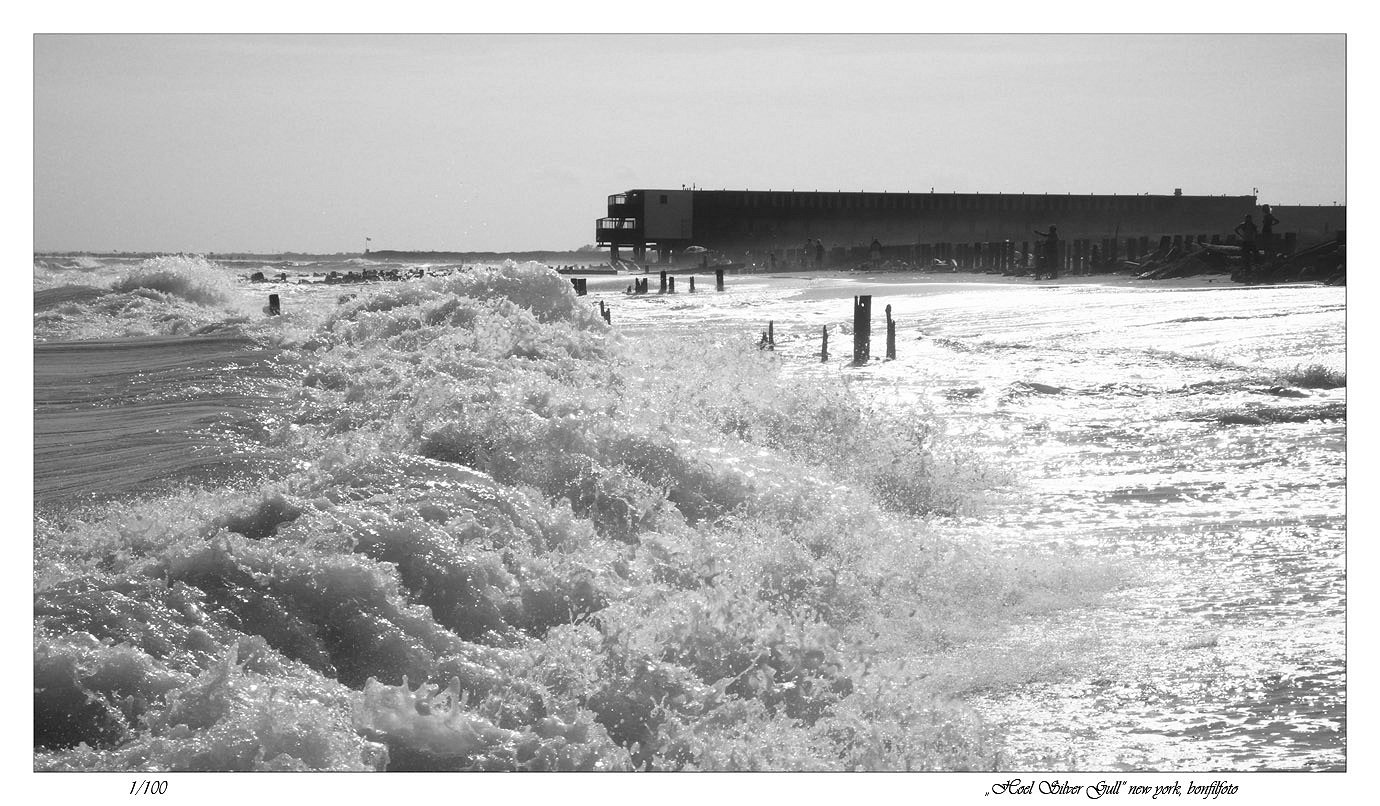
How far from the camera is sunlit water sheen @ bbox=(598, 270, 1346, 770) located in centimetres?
502

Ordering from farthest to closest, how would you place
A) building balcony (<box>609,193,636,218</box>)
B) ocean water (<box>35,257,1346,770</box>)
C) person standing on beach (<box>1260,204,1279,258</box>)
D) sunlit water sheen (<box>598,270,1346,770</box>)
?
1. building balcony (<box>609,193,636,218</box>)
2. person standing on beach (<box>1260,204,1279,258</box>)
3. sunlit water sheen (<box>598,270,1346,770</box>)
4. ocean water (<box>35,257,1346,770</box>)

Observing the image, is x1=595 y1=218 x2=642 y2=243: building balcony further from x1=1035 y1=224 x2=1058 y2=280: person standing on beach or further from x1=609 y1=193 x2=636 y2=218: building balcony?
x1=1035 y1=224 x2=1058 y2=280: person standing on beach

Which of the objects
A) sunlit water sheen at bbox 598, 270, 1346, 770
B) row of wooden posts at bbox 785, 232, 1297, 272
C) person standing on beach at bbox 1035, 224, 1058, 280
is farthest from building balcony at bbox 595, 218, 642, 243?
sunlit water sheen at bbox 598, 270, 1346, 770

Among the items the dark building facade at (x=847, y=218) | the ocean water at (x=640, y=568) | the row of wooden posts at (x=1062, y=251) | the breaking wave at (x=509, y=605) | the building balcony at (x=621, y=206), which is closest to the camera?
the breaking wave at (x=509, y=605)

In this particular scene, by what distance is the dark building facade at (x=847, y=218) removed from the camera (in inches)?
2029

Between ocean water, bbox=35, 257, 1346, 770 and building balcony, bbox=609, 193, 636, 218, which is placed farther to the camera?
building balcony, bbox=609, 193, 636, 218

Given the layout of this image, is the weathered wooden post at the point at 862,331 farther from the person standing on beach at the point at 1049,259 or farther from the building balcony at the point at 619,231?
the building balcony at the point at 619,231

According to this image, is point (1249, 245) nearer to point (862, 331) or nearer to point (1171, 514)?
point (862, 331)

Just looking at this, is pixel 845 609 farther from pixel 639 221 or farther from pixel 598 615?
pixel 639 221

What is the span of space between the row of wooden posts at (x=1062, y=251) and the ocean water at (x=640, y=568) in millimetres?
20860

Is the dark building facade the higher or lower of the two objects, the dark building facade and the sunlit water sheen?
the higher

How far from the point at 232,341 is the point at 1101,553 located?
9557 millimetres

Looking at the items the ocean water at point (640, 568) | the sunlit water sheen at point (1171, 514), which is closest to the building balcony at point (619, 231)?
the sunlit water sheen at point (1171, 514)

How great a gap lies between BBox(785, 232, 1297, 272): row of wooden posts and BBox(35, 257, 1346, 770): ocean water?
68.4 ft
